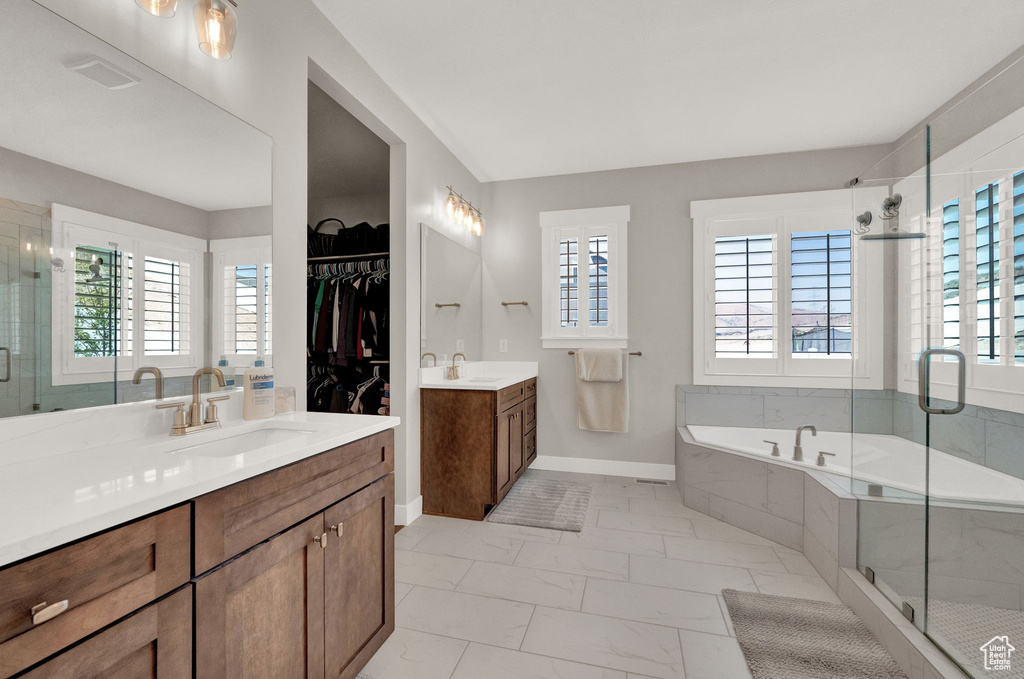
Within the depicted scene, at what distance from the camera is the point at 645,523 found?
284cm

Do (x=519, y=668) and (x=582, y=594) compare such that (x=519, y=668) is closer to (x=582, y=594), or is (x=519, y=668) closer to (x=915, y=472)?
(x=582, y=594)

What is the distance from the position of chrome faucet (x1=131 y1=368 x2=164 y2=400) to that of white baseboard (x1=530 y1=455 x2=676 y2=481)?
307 cm

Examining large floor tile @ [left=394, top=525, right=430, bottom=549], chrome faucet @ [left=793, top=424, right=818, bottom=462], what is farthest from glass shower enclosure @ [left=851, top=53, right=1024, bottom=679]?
large floor tile @ [left=394, top=525, right=430, bottom=549]

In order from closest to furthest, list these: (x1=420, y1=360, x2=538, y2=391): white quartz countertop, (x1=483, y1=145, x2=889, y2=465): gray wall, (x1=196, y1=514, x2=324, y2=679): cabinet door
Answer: (x1=196, y1=514, x2=324, y2=679): cabinet door, (x1=420, y1=360, x2=538, y2=391): white quartz countertop, (x1=483, y1=145, x2=889, y2=465): gray wall

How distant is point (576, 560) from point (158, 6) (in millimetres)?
2684

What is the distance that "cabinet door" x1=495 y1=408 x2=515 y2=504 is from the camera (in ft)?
9.57

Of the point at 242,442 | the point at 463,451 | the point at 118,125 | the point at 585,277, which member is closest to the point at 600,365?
the point at 585,277

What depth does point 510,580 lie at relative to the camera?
2.18m

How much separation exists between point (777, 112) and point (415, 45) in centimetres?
227

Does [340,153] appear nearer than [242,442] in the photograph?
No

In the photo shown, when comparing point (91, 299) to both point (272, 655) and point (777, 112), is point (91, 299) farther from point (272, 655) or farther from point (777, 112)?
point (777, 112)

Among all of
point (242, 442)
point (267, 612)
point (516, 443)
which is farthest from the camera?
point (516, 443)

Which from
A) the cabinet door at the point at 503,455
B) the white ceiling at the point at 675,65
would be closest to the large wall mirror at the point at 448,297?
the cabinet door at the point at 503,455

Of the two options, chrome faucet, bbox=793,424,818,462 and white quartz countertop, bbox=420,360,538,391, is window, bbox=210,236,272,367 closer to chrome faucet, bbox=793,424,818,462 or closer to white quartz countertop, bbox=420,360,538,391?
white quartz countertop, bbox=420,360,538,391
